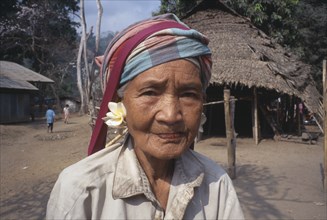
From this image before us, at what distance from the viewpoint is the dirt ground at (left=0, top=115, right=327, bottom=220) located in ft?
19.3

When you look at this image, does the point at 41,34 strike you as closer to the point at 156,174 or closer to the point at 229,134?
the point at 229,134

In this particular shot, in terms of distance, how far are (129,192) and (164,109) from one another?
1.15 feet

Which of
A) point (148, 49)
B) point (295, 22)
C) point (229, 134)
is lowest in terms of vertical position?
point (229, 134)

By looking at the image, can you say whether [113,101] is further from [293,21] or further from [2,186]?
[293,21]

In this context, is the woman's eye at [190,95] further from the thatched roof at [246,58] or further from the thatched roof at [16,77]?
the thatched roof at [16,77]

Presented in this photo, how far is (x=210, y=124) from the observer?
14.9 meters

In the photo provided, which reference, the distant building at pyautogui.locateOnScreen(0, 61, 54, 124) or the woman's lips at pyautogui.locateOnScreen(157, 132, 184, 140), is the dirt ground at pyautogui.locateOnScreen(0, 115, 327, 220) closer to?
the distant building at pyautogui.locateOnScreen(0, 61, 54, 124)

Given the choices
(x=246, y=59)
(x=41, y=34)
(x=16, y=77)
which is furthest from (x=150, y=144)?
(x=41, y=34)

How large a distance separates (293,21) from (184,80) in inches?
636

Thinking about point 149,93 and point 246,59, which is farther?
point 246,59

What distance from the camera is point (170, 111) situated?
1.29m

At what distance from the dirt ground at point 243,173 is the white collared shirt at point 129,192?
170 inches

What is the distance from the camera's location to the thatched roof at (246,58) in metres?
12.1

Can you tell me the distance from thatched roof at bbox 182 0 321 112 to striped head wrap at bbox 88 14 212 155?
35.8 ft
